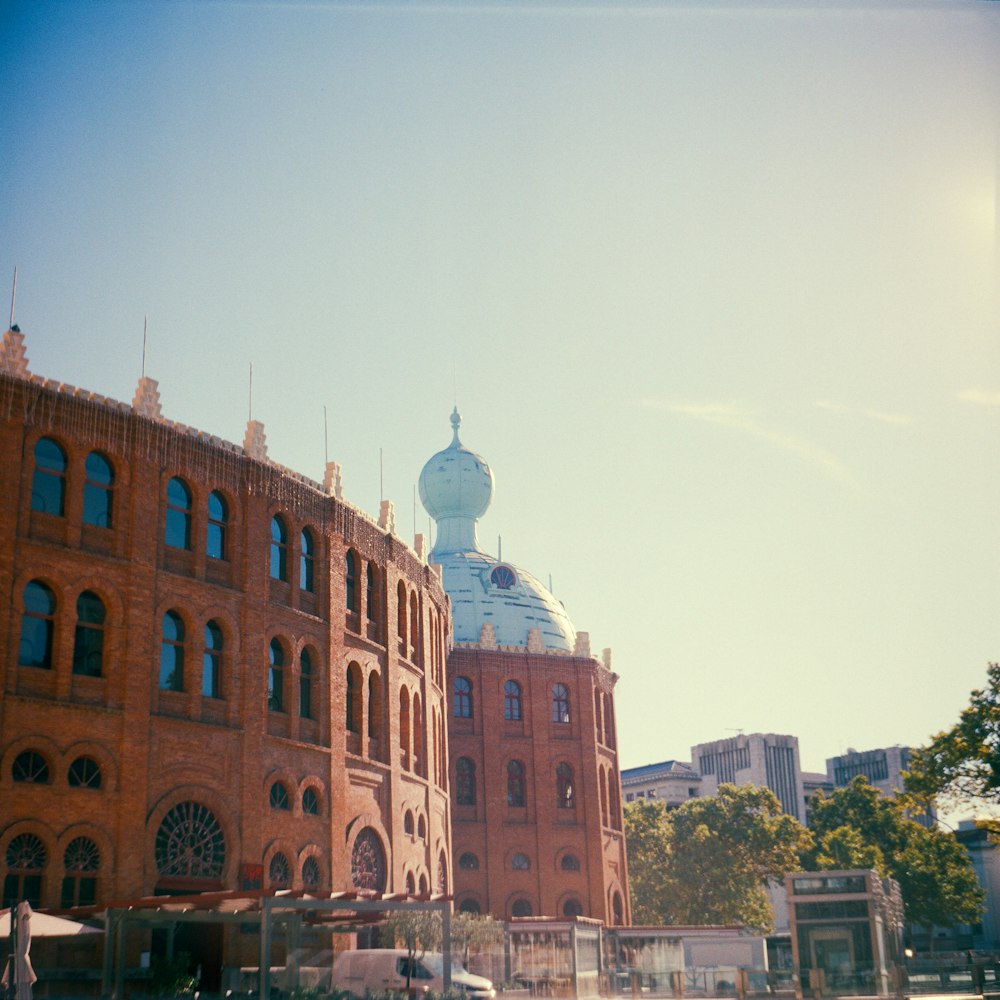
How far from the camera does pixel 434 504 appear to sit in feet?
263

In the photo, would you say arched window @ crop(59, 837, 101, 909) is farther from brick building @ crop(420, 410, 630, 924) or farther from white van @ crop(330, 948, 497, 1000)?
brick building @ crop(420, 410, 630, 924)

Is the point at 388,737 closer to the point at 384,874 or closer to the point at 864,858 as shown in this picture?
the point at 384,874

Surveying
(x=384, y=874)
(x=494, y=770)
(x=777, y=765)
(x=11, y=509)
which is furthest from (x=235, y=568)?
(x=777, y=765)

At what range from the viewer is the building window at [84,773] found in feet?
110

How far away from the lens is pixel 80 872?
33.0m

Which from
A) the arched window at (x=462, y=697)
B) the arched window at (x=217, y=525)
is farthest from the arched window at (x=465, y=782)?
the arched window at (x=217, y=525)

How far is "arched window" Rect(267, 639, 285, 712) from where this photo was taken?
40.2m

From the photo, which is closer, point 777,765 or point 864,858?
point 864,858

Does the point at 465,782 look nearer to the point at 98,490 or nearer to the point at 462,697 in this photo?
the point at 462,697

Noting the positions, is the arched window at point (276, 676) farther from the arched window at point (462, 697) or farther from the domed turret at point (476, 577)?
the domed turret at point (476, 577)

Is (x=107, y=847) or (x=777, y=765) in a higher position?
(x=777, y=765)

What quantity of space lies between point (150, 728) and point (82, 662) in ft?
8.13

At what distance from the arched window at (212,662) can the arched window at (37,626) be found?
A: 4991mm

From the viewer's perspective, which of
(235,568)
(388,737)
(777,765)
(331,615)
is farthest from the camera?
(777,765)
